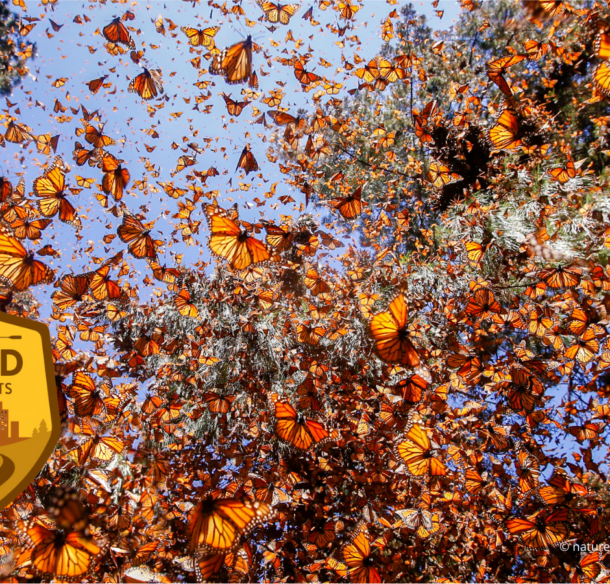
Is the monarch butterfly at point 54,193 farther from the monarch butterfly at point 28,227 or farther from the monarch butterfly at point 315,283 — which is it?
the monarch butterfly at point 315,283

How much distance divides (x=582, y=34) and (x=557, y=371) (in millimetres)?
5076

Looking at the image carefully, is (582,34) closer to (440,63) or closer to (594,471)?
(440,63)

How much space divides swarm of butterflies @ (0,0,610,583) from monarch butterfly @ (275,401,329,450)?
0.7 inches

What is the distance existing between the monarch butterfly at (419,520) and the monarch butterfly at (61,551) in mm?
3116

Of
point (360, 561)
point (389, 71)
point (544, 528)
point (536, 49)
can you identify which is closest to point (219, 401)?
point (360, 561)

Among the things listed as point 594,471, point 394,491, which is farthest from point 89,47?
point 594,471

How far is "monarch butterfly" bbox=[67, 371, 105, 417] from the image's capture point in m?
2.77

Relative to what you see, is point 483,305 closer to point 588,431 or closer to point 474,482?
point 588,431

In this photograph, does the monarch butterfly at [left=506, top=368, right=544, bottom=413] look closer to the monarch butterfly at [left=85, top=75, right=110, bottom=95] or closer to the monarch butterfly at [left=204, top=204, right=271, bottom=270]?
the monarch butterfly at [left=204, top=204, right=271, bottom=270]

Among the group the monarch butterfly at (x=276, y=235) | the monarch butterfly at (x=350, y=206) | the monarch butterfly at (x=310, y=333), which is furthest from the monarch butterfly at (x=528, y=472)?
the monarch butterfly at (x=276, y=235)

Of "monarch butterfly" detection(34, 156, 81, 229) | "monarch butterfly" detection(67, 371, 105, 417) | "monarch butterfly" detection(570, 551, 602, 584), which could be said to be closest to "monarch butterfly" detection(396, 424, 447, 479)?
"monarch butterfly" detection(570, 551, 602, 584)

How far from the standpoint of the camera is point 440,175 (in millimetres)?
5461

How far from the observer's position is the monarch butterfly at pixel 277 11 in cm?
352

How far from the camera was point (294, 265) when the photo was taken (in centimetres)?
506
